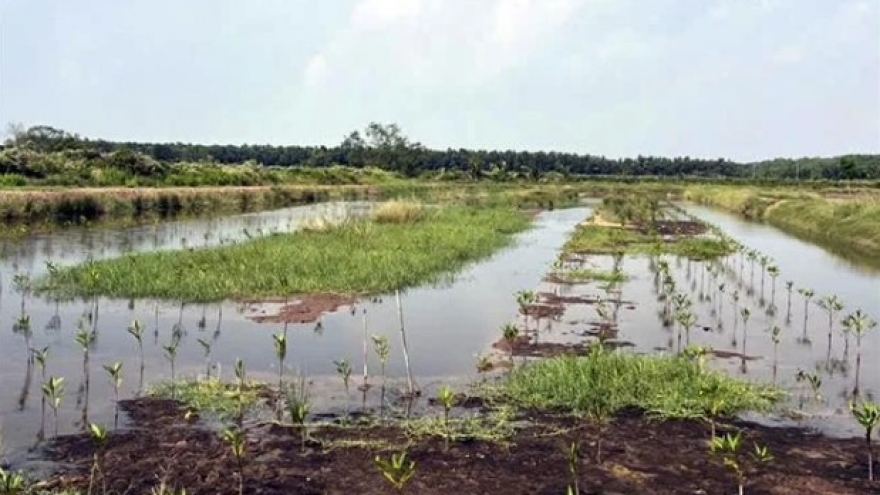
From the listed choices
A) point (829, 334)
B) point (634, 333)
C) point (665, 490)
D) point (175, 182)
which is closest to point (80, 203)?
point (175, 182)

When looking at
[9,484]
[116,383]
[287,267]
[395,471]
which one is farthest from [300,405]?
[287,267]

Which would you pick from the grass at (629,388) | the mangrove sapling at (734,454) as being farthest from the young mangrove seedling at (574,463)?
the grass at (629,388)

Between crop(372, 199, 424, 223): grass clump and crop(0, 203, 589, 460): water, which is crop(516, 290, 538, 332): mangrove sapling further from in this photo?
crop(372, 199, 424, 223): grass clump

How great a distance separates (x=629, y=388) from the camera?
9.52 m

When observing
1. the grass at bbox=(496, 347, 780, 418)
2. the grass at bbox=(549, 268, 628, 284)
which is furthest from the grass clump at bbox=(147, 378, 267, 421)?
the grass at bbox=(549, 268, 628, 284)

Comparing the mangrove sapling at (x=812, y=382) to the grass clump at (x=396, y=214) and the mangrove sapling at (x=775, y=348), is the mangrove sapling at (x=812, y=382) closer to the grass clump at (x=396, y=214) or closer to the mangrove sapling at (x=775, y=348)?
the mangrove sapling at (x=775, y=348)

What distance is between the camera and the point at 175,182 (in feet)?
151

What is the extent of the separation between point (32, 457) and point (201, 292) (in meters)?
8.69

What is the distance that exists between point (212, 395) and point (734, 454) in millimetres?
5552

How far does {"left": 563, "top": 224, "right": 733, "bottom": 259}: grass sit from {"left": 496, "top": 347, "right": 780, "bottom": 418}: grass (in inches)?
580

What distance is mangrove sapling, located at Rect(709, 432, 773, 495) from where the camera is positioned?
20.5 ft

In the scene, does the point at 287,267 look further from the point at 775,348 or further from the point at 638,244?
the point at 638,244

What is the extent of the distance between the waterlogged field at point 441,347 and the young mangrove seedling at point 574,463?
0.34 ft

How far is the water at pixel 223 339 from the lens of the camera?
9.56m
